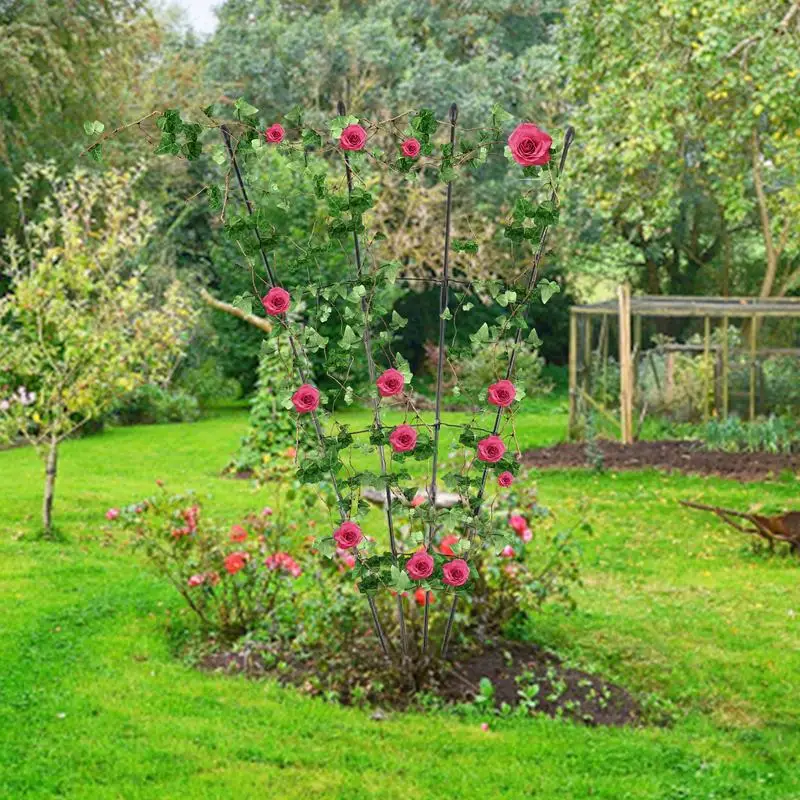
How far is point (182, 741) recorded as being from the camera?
17.1 ft

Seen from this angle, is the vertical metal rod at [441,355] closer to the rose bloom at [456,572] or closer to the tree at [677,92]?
the rose bloom at [456,572]

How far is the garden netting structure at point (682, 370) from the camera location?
15.5 m

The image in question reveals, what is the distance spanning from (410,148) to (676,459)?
984cm

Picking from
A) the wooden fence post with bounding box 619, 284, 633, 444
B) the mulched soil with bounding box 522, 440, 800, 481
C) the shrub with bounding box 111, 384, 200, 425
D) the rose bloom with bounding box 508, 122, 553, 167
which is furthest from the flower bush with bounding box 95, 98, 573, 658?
the shrub with bounding box 111, 384, 200, 425

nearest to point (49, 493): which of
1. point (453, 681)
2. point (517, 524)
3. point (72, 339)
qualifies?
point (72, 339)

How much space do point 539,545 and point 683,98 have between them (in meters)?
5.65

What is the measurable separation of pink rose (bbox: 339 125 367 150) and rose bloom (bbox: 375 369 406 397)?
87cm

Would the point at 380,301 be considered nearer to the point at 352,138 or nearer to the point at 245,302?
the point at 245,302

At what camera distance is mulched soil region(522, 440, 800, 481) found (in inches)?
538

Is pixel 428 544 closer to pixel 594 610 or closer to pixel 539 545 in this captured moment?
pixel 594 610

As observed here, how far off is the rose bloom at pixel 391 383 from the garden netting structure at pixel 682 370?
10.4 meters

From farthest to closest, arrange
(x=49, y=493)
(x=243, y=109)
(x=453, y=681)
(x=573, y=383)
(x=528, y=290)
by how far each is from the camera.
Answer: (x=573, y=383), (x=49, y=493), (x=453, y=681), (x=528, y=290), (x=243, y=109)

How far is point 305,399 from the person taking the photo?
5.05m

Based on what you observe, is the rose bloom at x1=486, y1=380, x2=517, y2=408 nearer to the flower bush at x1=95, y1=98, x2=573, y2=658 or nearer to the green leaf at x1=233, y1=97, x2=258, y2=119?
the flower bush at x1=95, y1=98, x2=573, y2=658
